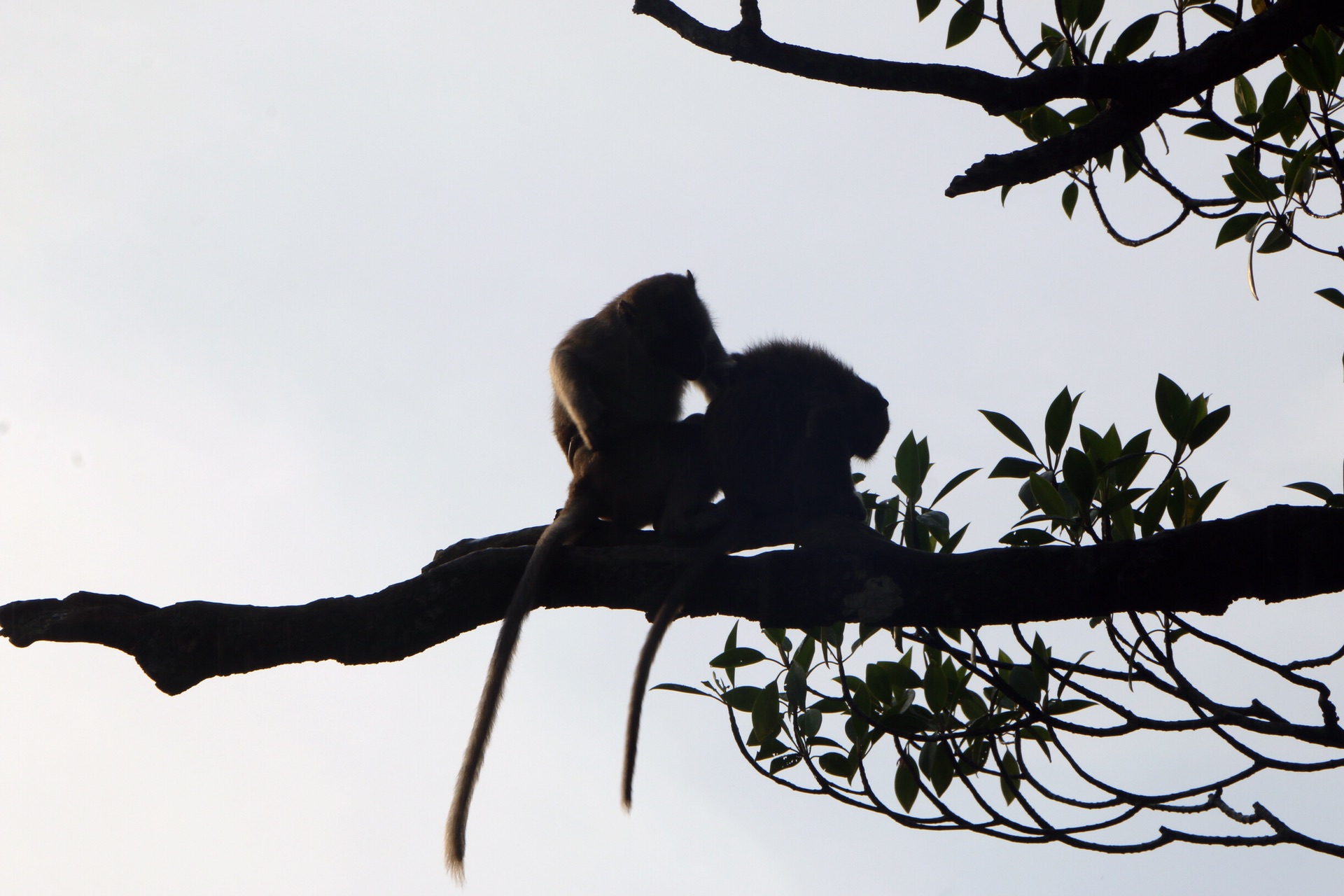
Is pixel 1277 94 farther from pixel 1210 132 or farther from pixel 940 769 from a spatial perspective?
pixel 940 769

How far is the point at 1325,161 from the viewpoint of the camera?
13.1ft

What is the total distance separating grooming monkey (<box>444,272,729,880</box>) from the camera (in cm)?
Answer: 376

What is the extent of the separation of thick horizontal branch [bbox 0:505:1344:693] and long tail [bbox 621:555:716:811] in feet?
0.13

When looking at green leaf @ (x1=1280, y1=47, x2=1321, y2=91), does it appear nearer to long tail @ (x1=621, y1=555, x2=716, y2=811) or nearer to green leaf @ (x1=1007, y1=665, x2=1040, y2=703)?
green leaf @ (x1=1007, y1=665, x2=1040, y2=703)

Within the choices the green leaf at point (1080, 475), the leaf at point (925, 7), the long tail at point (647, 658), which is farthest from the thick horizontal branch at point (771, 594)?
the leaf at point (925, 7)

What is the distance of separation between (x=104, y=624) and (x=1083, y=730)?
3.21 m

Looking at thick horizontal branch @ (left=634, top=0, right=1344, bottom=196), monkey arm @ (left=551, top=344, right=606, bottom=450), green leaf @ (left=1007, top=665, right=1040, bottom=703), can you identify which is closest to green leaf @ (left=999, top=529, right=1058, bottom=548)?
green leaf @ (left=1007, top=665, right=1040, bottom=703)

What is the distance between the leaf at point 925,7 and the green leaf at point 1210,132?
1.24 m

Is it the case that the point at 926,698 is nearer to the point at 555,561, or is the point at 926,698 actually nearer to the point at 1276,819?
the point at 1276,819

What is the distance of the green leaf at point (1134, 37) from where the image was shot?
4.11 m

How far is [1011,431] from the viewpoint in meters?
4.01

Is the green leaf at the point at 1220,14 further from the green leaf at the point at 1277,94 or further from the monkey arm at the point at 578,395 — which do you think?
the monkey arm at the point at 578,395

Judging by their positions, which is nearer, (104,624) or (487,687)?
(104,624)

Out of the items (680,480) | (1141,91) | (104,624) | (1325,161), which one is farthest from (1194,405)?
(104,624)
